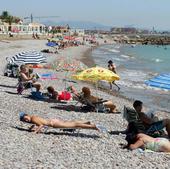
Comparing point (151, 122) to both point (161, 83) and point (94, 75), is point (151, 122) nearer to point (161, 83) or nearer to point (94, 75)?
point (161, 83)

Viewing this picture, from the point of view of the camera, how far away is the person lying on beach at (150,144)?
9.45m

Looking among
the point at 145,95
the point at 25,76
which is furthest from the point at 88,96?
the point at 145,95

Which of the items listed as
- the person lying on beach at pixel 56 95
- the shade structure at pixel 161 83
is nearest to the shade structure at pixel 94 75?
the person lying on beach at pixel 56 95

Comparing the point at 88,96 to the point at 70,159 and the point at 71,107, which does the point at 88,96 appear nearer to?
the point at 71,107

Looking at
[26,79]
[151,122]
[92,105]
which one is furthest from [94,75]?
[151,122]

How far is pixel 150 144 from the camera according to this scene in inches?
373

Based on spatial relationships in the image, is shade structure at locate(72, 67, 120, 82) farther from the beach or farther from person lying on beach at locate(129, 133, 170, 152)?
person lying on beach at locate(129, 133, 170, 152)

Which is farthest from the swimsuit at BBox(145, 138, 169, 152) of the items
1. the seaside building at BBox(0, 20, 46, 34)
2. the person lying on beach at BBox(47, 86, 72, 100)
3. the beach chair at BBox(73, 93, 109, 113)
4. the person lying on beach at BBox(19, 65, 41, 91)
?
the seaside building at BBox(0, 20, 46, 34)

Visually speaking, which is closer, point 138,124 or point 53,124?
point 53,124

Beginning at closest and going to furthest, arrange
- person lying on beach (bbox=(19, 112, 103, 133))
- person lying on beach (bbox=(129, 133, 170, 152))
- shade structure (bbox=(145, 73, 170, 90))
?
person lying on beach (bbox=(129, 133, 170, 152))
person lying on beach (bbox=(19, 112, 103, 133))
shade structure (bbox=(145, 73, 170, 90))

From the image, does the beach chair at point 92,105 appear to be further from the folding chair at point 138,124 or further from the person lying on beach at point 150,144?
the person lying on beach at point 150,144

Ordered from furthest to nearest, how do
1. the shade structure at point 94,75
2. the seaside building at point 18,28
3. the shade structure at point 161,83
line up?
the seaside building at point 18,28, the shade structure at point 94,75, the shade structure at point 161,83

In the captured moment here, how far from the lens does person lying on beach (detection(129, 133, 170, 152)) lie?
9453 millimetres

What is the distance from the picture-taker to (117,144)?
9977mm
